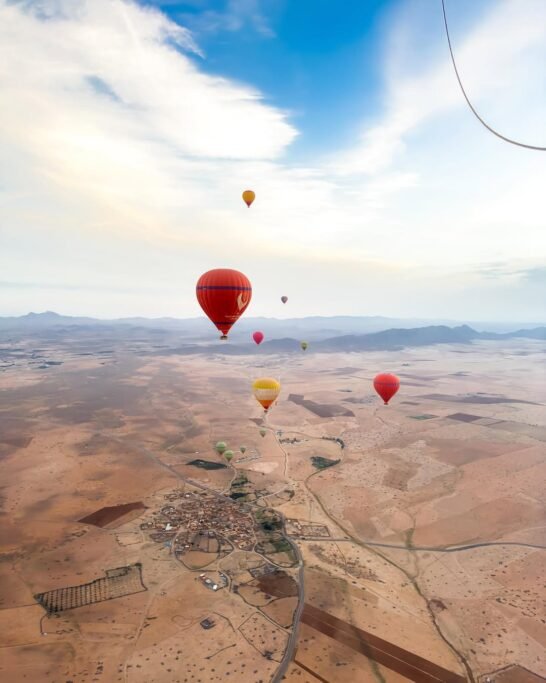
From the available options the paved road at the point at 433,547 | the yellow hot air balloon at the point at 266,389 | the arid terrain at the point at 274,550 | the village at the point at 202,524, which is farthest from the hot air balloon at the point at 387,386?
the village at the point at 202,524

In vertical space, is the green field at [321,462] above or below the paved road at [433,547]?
above

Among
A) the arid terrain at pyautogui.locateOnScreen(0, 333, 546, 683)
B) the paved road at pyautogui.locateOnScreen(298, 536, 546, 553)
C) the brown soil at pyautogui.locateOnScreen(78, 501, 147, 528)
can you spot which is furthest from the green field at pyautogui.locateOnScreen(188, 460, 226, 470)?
the paved road at pyautogui.locateOnScreen(298, 536, 546, 553)

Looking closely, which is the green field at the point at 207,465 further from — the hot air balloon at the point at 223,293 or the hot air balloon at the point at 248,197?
the hot air balloon at the point at 248,197

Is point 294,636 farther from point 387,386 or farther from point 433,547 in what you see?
point 387,386

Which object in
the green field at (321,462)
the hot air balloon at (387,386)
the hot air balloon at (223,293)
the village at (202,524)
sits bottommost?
the village at (202,524)

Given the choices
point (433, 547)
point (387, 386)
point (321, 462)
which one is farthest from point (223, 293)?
point (321, 462)

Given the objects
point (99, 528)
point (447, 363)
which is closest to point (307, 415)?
point (99, 528)

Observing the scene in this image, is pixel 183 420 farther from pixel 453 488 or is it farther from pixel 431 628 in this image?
pixel 431 628
